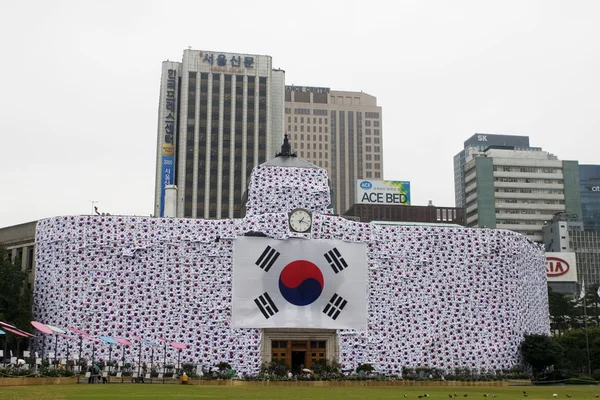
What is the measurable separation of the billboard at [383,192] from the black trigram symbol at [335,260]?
27472 millimetres

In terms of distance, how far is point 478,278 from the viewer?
55000mm

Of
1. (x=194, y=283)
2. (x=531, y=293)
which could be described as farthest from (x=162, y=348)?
(x=531, y=293)

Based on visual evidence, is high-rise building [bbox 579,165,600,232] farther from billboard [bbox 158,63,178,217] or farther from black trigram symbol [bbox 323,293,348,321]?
black trigram symbol [bbox 323,293,348,321]

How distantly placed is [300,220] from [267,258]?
354 centimetres

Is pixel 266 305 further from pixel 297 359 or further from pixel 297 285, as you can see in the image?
pixel 297 359

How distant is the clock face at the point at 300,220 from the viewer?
173ft

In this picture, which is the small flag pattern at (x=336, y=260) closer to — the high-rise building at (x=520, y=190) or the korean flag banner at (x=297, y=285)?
the korean flag banner at (x=297, y=285)

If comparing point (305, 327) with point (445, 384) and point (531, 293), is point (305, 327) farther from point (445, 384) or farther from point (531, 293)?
point (531, 293)

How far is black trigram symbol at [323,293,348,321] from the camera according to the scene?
52.0m

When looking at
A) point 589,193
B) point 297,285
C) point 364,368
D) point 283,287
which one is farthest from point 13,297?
point 589,193

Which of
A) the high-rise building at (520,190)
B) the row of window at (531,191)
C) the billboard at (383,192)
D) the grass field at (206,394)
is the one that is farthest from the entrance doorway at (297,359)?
the row of window at (531,191)

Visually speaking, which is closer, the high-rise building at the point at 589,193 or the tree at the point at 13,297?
the tree at the point at 13,297

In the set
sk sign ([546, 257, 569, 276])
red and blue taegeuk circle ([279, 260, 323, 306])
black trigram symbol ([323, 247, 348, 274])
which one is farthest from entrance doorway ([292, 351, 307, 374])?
sk sign ([546, 257, 569, 276])

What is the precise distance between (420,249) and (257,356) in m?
13.9
